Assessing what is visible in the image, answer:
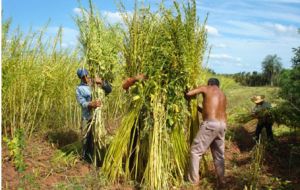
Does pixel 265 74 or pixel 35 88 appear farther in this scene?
pixel 265 74

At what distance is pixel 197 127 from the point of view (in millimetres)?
6785

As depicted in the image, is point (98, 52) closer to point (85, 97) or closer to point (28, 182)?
point (85, 97)

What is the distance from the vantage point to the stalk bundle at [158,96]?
6113 millimetres

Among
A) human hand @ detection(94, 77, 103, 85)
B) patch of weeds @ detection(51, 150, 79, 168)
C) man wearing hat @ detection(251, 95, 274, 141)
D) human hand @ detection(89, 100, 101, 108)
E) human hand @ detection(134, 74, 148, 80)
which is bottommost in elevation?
patch of weeds @ detection(51, 150, 79, 168)

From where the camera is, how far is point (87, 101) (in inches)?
271

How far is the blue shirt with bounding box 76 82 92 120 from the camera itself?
6754 millimetres

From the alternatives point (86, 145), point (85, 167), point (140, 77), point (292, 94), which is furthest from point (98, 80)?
point (292, 94)

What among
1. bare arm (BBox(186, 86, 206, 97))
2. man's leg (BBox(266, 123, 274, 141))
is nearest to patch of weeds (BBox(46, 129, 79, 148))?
bare arm (BBox(186, 86, 206, 97))

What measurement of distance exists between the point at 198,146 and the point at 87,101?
1.91 metres

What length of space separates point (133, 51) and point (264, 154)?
11.2 ft

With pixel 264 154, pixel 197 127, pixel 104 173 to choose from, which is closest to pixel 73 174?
pixel 104 173

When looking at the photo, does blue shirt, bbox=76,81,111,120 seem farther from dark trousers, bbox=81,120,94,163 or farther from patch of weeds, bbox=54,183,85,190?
patch of weeds, bbox=54,183,85,190

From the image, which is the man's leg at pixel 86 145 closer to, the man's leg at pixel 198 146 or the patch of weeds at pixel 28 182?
the patch of weeds at pixel 28 182

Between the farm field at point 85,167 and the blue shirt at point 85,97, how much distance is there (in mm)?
772
